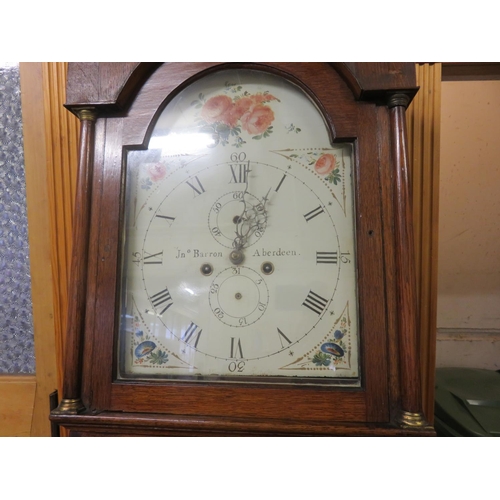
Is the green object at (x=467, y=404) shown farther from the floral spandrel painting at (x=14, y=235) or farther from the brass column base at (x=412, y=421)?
the floral spandrel painting at (x=14, y=235)

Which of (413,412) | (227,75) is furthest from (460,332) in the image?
(227,75)

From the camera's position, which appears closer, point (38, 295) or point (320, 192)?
point (320, 192)

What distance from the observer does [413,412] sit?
506mm

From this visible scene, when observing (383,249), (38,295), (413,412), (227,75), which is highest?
(227,75)

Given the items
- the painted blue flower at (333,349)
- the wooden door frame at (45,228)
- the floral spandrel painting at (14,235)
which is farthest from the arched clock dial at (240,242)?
the floral spandrel painting at (14,235)

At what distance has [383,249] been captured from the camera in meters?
0.55

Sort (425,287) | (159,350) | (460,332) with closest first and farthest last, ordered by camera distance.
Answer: (159,350), (425,287), (460,332)

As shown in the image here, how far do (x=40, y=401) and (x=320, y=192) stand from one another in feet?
2.42

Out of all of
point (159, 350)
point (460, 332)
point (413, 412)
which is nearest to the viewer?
point (413, 412)

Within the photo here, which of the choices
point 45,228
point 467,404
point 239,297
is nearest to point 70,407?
point 239,297

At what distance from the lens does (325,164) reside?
0.61 metres

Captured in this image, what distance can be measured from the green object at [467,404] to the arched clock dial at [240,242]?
0.93 ft

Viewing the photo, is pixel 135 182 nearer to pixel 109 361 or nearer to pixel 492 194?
pixel 109 361

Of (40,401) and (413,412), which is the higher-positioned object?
(413,412)
